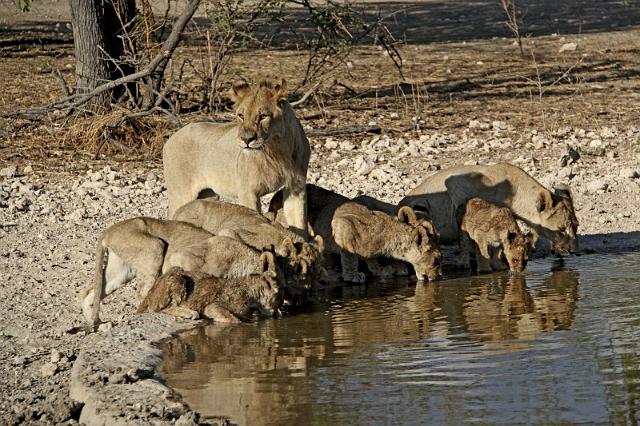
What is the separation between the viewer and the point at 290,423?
6.94 meters

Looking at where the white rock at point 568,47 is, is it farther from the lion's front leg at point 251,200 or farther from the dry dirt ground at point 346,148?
the lion's front leg at point 251,200

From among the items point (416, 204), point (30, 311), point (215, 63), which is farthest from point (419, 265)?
point (215, 63)

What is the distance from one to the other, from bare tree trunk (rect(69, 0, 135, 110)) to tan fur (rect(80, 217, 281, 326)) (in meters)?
7.75

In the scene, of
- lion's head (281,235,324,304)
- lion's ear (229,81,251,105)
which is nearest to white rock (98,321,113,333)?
lion's head (281,235,324,304)

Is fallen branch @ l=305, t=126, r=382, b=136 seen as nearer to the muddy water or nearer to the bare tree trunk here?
the bare tree trunk

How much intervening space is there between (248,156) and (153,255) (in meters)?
1.39

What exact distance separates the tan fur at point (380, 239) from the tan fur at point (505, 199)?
0.90 metres

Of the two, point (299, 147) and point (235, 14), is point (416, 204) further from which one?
point (235, 14)

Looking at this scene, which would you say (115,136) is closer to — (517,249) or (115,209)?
(115,209)

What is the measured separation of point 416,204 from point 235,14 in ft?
18.0

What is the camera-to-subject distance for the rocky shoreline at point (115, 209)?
822cm

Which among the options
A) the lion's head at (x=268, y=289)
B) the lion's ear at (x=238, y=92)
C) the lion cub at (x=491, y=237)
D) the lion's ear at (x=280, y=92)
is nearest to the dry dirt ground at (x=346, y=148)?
the lion's head at (x=268, y=289)

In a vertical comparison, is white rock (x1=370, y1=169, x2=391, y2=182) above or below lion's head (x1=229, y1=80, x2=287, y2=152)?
below

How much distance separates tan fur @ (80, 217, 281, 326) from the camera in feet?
32.8
